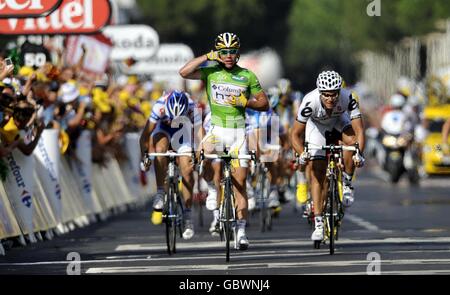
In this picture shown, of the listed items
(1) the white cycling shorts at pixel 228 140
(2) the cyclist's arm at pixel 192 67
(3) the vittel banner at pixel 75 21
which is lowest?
(1) the white cycling shorts at pixel 228 140

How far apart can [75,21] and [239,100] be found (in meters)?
4.18

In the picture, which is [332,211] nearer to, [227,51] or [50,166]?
[227,51]

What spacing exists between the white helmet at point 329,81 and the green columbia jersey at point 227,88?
2.15 ft

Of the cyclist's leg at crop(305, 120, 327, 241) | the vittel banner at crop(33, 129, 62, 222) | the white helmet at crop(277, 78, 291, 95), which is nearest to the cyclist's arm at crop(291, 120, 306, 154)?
the cyclist's leg at crop(305, 120, 327, 241)

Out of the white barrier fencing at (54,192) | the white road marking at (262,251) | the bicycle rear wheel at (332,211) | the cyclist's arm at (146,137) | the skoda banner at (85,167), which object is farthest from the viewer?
the skoda banner at (85,167)

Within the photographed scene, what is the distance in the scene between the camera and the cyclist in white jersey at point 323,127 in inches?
669

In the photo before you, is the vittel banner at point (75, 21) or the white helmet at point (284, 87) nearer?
the vittel banner at point (75, 21)

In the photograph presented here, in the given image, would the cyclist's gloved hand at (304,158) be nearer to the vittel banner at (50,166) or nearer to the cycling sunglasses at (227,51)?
the cycling sunglasses at (227,51)

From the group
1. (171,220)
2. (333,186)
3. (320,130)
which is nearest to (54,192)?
(171,220)

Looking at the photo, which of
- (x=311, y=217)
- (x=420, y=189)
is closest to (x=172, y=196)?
(x=311, y=217)

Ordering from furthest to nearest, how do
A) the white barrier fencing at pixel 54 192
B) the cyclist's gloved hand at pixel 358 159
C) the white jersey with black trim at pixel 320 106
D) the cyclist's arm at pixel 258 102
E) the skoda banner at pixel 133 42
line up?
1. the skoda banner at pixel 133 42
2. the white barrier fencing at pixel 54 192
3. the white jersey with black trim at pixel 320 106
4. the cyclist's arm at pixel 258 102
5. the cyclist's gloved hand at pixel 358 159

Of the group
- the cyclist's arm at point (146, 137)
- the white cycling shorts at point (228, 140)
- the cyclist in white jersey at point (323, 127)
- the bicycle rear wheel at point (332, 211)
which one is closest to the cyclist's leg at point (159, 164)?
the cyclist's arm at point (146, 137)

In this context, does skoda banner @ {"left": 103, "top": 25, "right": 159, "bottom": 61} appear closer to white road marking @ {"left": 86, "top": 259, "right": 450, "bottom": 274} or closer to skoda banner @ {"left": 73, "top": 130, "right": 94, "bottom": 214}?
skoda banner @ {"left": 73, "top": 130, "right": 94, "bottom": 214}

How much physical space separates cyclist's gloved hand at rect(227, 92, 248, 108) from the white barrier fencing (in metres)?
2.84
